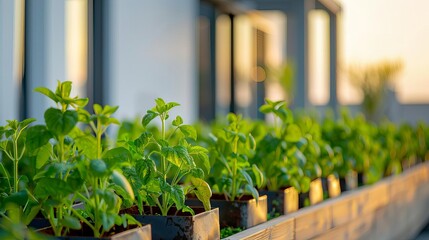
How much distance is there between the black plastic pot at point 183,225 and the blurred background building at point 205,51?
275cm

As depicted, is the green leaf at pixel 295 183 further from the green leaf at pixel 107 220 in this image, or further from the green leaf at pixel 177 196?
the green leaf at pixel 107 220

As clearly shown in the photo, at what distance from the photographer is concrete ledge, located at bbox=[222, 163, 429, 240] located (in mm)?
2094

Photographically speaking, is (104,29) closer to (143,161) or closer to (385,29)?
(143,161)

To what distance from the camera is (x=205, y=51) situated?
11.3 metres

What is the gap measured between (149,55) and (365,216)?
Answer: 462 cm

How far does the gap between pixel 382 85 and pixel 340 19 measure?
5.61ft

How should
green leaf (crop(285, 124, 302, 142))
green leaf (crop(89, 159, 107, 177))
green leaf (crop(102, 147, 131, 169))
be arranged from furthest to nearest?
green leaf (crop(285, 124, 302, 142)) < green leaf (crop(102, 147, 131, 169)) < green leaf (crop(89, 159, 107, 177))

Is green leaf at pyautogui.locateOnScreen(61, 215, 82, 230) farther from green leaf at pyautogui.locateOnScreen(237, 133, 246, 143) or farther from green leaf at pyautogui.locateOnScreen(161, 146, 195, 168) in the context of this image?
green leaf at pyautogui.locateOnScreen(237, 133, 246, 143)

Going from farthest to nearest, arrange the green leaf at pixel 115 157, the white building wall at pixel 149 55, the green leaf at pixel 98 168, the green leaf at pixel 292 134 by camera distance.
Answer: the white building wall at pixel 149 55 → the green leaf at pixel 292 134 → the green leaf at pixel 115 157 → the green leaf at pixel 98 168

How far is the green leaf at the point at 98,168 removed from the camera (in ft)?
4.45

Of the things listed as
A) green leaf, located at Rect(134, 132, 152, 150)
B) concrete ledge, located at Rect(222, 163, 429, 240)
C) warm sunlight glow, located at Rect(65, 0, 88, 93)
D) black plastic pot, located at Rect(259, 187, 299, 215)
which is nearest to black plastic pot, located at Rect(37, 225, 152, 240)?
green leaf, located at Rect(134, 132, 152, 150)

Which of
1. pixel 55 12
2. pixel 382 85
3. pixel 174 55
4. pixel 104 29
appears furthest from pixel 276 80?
pixel 55 12

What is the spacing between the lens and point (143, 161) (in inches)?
65.4

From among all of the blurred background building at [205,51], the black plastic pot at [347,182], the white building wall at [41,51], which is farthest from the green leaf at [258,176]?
the white building wall at [41,51]
